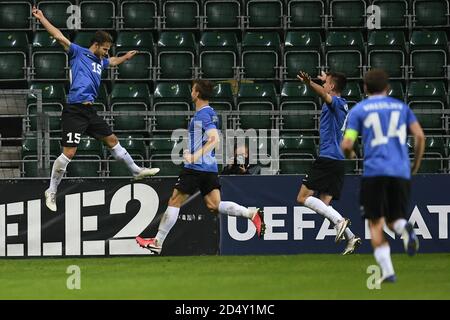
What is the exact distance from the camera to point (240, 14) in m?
22.0

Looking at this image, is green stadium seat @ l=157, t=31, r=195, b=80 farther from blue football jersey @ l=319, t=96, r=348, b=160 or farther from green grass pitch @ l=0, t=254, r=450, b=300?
blue football jersey @ l=319, t=96, r=348, b=160

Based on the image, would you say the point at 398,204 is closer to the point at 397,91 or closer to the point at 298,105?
the point at 298,105

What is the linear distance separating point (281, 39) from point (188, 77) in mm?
2269

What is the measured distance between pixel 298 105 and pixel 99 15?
15.4ft

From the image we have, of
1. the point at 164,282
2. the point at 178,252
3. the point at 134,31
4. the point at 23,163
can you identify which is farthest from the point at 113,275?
the point at 134,31

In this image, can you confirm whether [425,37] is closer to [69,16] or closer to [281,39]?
[281,39]

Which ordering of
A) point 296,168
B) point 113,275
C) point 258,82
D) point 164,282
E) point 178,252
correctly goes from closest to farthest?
1. point 164,282
2. point 113,275
3. point 178,252
4. point 296,168
5. point 258,82

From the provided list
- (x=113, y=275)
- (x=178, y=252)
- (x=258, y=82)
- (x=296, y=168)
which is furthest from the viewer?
(x=258, y=82)

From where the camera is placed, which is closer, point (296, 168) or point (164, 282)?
point (164, 282)

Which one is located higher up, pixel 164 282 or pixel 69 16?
pixel 69 16

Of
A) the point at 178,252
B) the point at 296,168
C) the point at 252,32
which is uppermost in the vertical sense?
the point at 252,32

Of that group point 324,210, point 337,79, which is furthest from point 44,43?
point 324,210

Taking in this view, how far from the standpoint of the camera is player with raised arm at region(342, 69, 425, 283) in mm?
10344

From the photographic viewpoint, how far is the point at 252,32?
21734 mm
